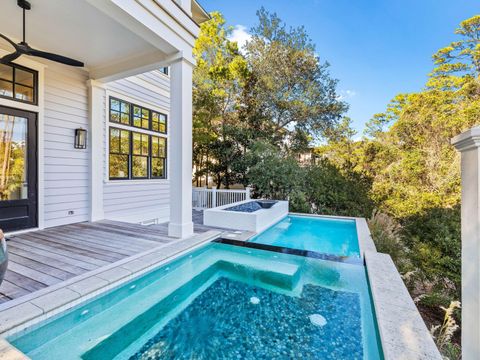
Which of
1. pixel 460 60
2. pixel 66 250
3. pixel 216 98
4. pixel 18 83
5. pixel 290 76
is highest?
pixel 460 60

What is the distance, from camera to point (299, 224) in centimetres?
777

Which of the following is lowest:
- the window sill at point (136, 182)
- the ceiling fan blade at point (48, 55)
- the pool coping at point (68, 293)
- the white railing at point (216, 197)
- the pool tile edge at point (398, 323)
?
the pool tile edge at point (398, 323)

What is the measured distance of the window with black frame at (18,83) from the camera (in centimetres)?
451

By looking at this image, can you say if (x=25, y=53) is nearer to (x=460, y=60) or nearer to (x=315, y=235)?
(x=315, y=235)

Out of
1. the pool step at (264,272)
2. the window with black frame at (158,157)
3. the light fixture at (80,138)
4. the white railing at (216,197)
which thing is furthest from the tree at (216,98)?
the pool step at (264,272)

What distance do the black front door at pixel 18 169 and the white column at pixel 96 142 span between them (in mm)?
1104

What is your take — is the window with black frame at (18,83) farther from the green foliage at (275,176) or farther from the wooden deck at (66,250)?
the green foliage at (275,176)

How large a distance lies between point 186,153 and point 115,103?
10.4 feet

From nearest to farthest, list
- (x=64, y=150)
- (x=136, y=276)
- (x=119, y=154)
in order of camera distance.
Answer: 1. (x=136, y=276)
2. (x=64, y=150)
3. (x=119, y=154)

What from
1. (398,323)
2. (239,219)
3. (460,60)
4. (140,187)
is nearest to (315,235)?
(239,219)

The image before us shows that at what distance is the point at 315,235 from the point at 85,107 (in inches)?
262

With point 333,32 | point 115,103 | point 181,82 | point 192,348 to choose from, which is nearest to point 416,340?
point 192,348

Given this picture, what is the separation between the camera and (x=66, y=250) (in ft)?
13.0

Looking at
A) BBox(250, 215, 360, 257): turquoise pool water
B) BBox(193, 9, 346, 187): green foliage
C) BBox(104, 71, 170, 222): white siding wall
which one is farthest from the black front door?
BBox(193, 9, 346, 187): green foliage
